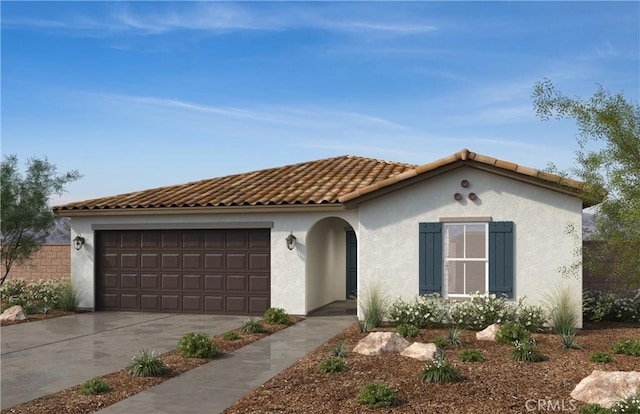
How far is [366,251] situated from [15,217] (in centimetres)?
1148

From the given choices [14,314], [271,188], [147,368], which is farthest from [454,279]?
[14,314]

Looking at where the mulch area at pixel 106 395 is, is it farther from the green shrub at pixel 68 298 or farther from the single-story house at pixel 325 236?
the green shrub at pixel 68 298

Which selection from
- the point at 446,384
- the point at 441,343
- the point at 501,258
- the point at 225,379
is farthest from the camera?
the point at 501,258

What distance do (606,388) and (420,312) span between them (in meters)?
6.01

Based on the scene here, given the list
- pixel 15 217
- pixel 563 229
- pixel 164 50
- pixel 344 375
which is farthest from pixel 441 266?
pixel 15 217

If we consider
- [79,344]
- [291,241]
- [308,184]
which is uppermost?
[308,184]

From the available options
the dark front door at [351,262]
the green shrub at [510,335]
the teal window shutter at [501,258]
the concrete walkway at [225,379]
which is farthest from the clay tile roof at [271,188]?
the green shrub at [510,335]

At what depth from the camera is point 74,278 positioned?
17.2 m

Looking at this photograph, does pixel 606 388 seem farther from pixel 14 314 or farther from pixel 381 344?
pixel 14 314

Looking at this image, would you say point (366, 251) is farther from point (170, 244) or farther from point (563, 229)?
point (170, 244)

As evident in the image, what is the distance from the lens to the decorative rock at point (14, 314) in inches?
584

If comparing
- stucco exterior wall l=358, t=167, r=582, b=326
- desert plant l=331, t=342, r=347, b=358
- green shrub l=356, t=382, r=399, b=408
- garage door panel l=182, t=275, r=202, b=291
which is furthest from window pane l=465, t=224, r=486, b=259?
garage door panel l=182, t=275, r=202, b=291

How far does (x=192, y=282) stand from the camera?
16141mm

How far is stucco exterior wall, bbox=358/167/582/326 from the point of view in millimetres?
12784
